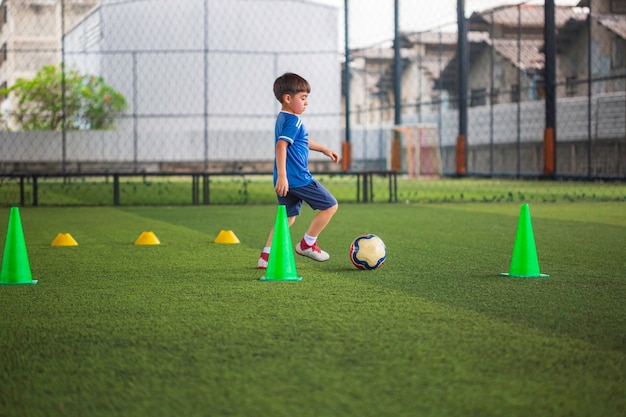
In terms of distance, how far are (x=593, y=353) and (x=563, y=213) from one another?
9.62 meters

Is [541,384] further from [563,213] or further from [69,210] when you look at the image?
[69,210]

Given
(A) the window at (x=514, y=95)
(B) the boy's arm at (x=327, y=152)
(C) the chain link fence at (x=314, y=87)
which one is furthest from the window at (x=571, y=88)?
(B) the boy's arm at (x=327, y=152)

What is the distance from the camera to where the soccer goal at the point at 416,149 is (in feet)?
108

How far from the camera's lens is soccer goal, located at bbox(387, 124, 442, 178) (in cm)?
3294

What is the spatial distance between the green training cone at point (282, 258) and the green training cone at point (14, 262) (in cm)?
150

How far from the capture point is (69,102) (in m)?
34.1

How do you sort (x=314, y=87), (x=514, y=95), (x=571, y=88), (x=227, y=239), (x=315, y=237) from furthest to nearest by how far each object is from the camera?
(x=314, y=87) < (x=514, y=95) < (x=571, y=88) < (x=227, y=239) < (x=315, y=237)

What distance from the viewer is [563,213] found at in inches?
510

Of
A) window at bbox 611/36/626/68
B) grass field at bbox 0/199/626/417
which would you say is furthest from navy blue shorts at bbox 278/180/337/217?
window at bbox 611/36/626/68

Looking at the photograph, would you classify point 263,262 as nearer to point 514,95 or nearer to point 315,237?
point 315,237

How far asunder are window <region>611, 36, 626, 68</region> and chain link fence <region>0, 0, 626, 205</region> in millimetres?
85

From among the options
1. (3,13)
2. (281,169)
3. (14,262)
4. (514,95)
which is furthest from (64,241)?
(3,13)

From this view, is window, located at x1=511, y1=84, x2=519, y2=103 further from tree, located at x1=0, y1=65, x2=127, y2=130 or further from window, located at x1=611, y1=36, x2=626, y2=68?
tree, located at x1=0, y1=65, x2=127, y2=130

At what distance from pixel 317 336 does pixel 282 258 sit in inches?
75.3
